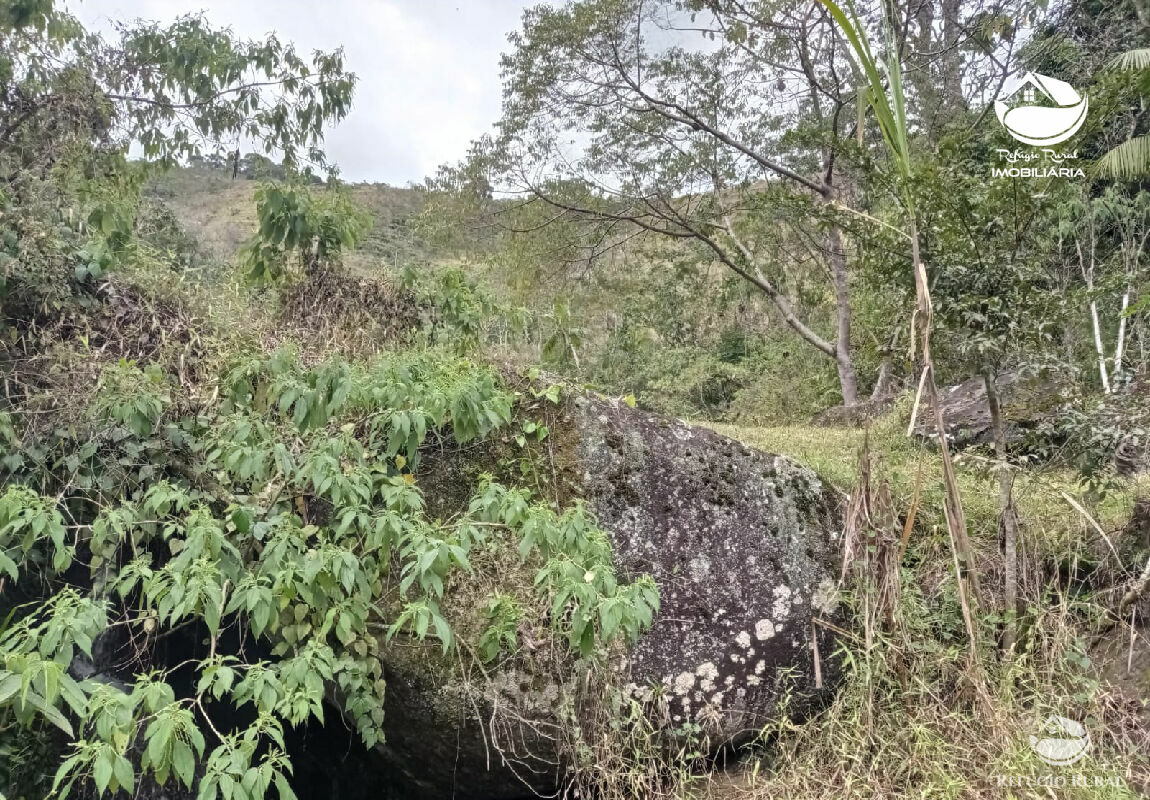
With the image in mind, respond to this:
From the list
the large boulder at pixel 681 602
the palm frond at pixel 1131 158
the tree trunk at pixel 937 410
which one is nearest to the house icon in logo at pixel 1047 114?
the tree trunk at pixel 937 410

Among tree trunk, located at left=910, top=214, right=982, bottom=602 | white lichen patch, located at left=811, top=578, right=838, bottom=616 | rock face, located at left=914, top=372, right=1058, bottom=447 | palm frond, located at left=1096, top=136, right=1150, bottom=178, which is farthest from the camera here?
palm frond, located at left=1096, top=136, right=1150, bottom=178

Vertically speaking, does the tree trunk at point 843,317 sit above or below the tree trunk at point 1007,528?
above

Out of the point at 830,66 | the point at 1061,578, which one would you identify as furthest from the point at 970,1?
the point at 1061,578

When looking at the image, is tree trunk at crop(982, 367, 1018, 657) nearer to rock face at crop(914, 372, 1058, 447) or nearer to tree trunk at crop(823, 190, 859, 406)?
rock face at crop(914, 372, 1058, 447)

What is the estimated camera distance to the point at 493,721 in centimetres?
322

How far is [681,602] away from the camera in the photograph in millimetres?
3682

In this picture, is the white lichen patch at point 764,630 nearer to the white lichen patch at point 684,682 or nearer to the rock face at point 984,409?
the white lichen patch at point 684,682
